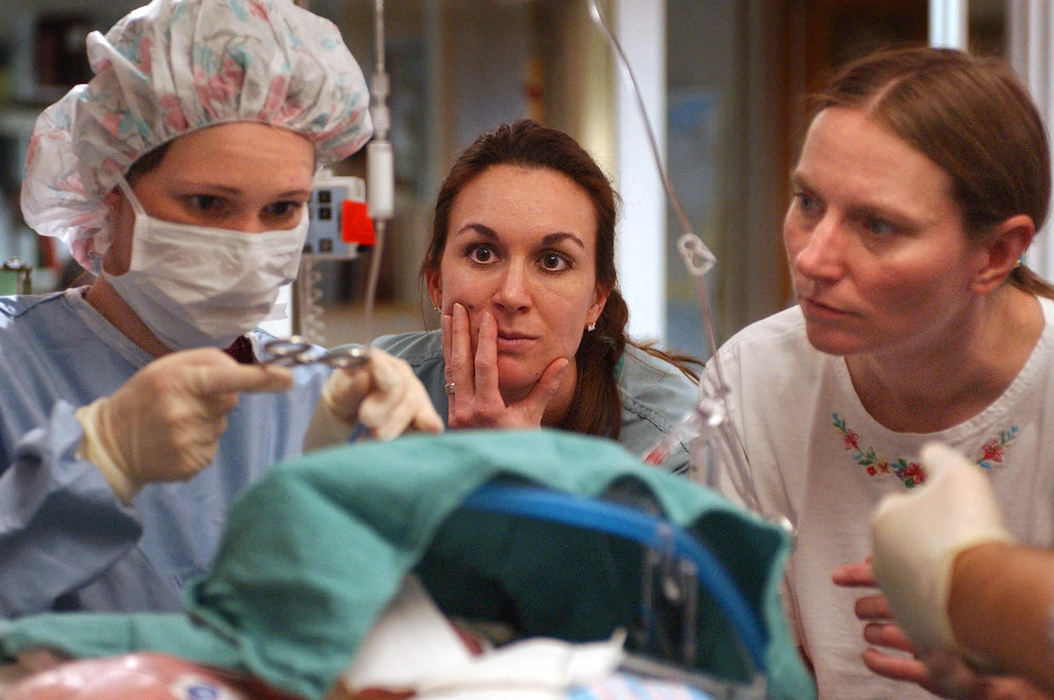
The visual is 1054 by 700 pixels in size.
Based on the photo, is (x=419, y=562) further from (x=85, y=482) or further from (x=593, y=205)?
(x=593, y=205)

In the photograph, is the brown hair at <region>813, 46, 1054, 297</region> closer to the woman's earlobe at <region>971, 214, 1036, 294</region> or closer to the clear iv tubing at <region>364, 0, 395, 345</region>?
the woman's earlobe at <region>971, 214, 1036, 294</region>

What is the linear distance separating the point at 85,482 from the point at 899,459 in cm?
106

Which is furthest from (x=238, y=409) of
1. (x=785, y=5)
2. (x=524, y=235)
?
(x=785, y=5)

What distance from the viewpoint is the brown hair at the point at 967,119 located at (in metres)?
1.30

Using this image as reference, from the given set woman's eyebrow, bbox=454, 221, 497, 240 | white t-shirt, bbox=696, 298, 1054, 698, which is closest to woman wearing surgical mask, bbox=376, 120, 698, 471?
woman's eyebrow, bbox=454, 221, 497, 240

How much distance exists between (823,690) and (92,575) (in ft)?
3.23

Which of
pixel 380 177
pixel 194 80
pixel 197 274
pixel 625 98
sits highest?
pixel 625 98

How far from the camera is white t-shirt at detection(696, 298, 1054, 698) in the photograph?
1.41 metres

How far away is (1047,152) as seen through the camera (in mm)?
1435

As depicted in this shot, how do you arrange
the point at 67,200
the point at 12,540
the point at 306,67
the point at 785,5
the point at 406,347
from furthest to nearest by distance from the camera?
the point at 785,5, the point at 406,347, the point at 67,200, the point at 306,67, the point at 12,540

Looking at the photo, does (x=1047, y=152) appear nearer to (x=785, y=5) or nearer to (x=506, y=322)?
(x=506, y=322)

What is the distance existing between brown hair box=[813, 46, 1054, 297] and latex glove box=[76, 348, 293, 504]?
2.73 feet

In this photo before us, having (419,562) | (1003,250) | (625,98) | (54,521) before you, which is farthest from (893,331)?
(625,98)

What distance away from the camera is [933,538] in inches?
31.9
